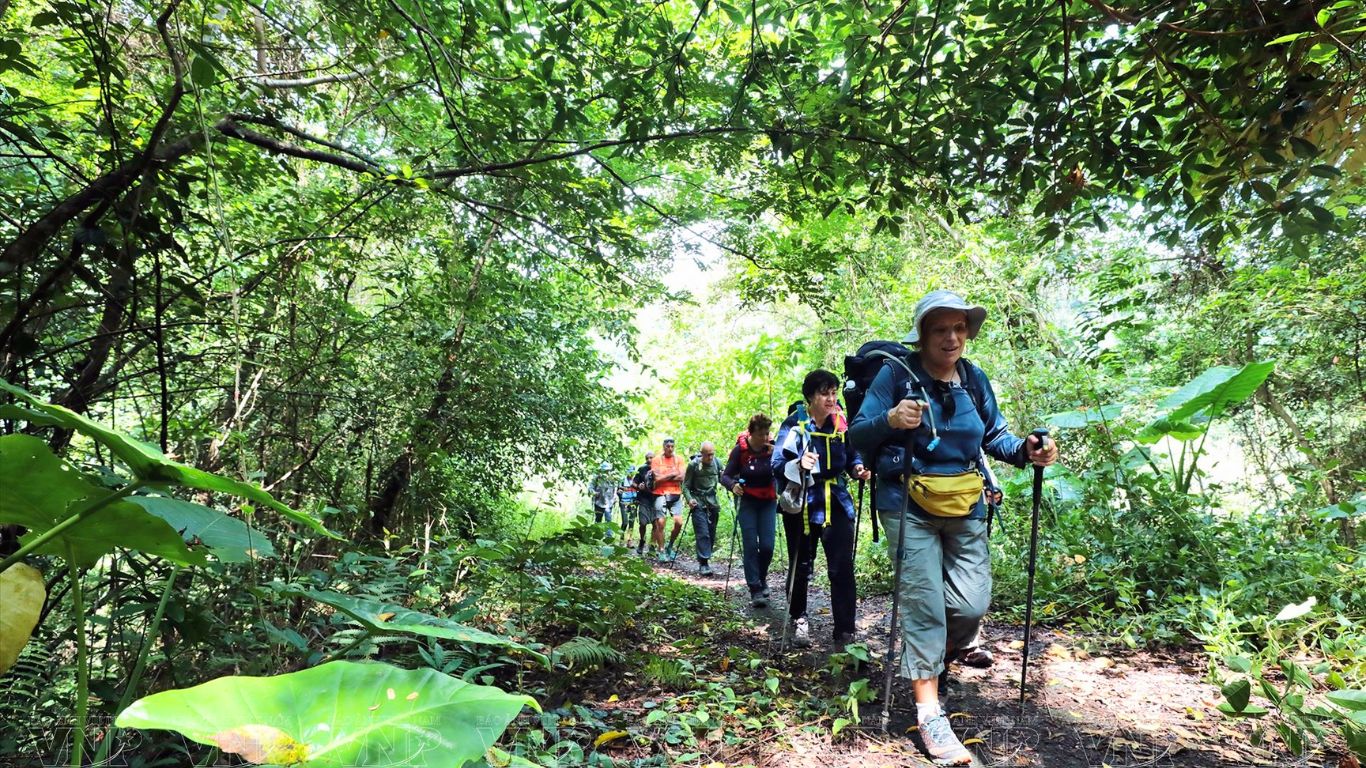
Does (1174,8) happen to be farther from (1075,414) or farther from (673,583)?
(673,583)

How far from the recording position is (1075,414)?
225 inches

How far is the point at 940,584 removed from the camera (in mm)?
3170

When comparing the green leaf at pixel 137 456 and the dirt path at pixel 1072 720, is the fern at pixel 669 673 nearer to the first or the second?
the dirt path at pixel 1072 720

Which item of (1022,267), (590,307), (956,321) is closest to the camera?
(956,321)

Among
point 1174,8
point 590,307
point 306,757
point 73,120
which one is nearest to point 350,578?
point 306,757

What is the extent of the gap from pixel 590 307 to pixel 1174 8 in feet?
23.1

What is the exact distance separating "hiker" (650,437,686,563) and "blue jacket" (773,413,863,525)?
5.97 m

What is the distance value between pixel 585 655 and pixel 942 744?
1958mm

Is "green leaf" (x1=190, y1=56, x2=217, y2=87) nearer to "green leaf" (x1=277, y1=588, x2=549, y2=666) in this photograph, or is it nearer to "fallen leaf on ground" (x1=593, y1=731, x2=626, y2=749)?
"green leaf" (x1=277, y1=588, x2=549, y2=666)

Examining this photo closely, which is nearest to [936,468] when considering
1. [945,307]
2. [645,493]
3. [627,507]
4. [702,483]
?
[945,307]

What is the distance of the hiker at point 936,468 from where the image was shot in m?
3.11

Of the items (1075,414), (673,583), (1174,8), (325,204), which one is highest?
(1174,8)

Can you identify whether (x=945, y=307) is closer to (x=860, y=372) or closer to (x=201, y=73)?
(x=860, y=372)

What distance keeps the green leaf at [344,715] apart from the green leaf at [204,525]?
48cm
